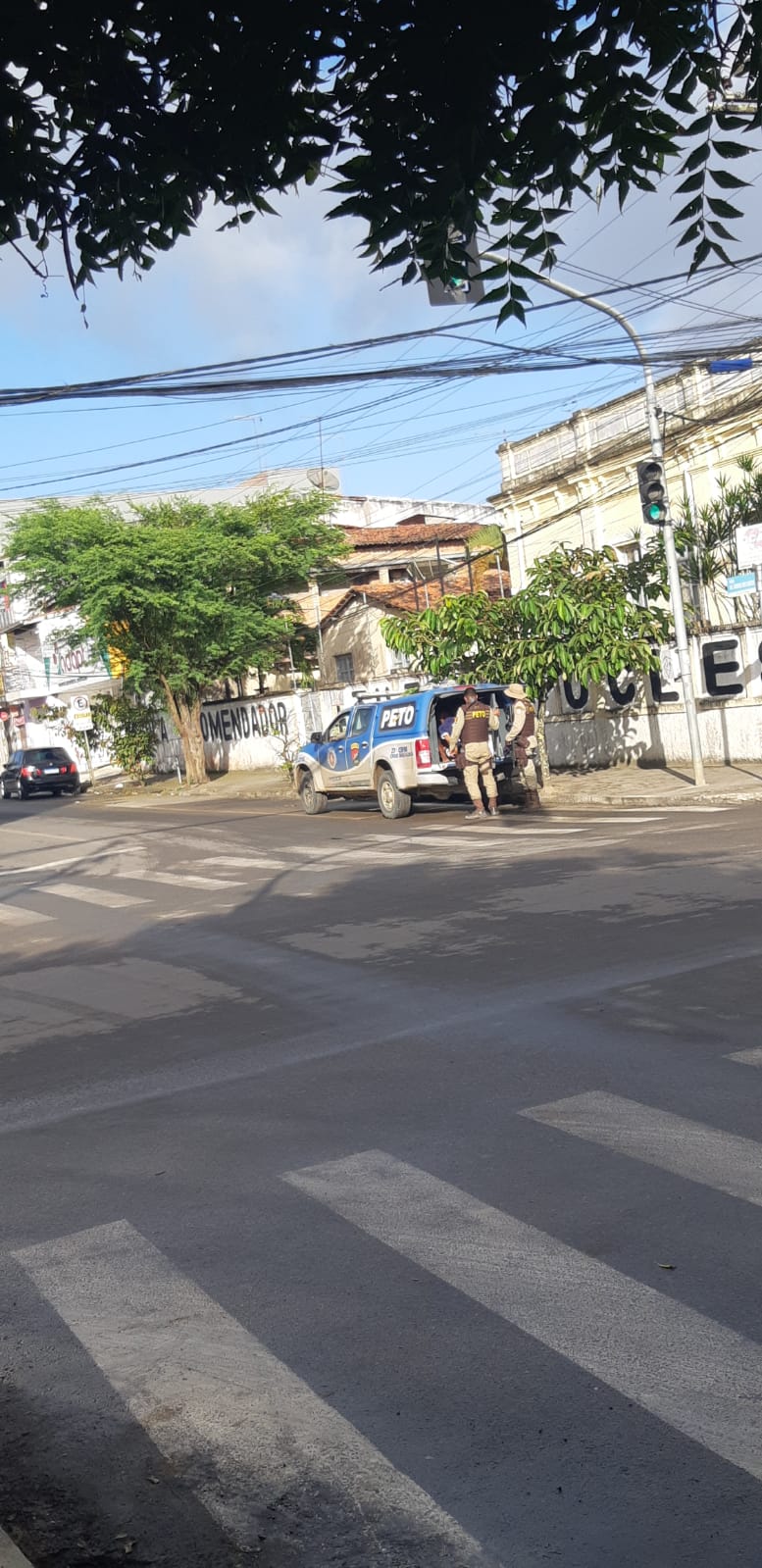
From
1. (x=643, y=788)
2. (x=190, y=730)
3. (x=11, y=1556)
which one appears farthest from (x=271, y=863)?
(x=190, y=730)

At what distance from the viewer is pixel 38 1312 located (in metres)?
4.84

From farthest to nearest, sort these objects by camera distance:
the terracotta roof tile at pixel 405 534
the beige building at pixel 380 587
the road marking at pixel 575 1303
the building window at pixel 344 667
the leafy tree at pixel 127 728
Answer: the terracotta roof tile at pixel 405 534
the building window at pixel 344 667
the leafy tree at pixel 127 728
the beige building at pixel 380 587
the road marking at pixel 575 1303

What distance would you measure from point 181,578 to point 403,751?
1799cm

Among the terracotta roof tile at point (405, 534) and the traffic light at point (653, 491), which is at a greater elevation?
the terracotta roof tile at point (405, 534)

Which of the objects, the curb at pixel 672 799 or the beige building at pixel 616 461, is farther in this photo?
the beige building at pixel 616 461

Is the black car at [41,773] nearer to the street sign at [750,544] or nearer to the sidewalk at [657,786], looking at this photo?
the sidewalk at [657,786]

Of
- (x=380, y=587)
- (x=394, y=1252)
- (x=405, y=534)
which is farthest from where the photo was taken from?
(x=405, y=534)

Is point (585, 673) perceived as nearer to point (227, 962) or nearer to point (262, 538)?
point (227, 962)

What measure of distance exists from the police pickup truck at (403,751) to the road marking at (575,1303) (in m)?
16.0

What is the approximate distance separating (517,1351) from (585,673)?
20209 millimetres

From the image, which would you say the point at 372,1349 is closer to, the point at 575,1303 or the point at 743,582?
the point at 575,1303

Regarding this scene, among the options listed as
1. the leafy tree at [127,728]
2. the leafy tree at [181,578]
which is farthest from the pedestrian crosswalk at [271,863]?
the leafy tree at [127,728]

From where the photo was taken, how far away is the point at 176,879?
1753 cm

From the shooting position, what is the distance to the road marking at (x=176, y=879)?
16.5 meters
